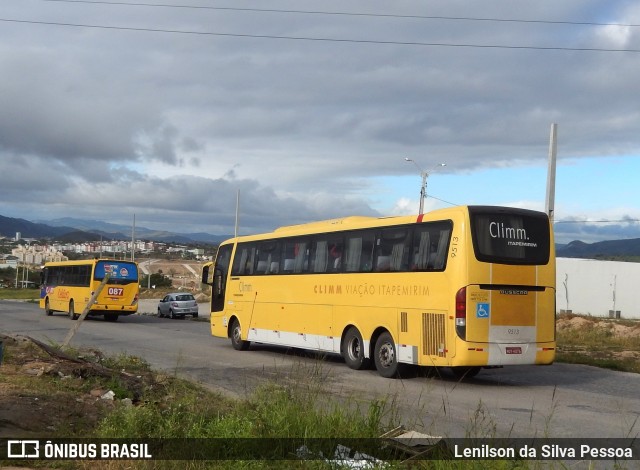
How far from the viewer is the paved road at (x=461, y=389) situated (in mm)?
10180

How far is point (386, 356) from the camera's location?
1658cm

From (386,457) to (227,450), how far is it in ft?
4.83

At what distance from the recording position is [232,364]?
1831 cm

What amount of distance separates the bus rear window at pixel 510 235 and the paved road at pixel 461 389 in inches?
95.5

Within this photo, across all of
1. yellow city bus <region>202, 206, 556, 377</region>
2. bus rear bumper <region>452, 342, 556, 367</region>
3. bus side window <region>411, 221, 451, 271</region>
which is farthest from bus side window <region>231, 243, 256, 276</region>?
bus rear bumper <region>452, 342, 556, 367</region>

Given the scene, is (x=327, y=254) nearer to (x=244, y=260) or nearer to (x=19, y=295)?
(x=244, y=260)

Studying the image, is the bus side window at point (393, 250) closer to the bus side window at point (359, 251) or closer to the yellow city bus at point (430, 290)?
the yellow city bus at point (430, 290)

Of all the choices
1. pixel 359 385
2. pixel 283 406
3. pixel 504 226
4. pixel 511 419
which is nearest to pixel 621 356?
pixel 504 226

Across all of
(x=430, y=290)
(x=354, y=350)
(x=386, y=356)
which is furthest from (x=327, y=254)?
(x=430, y=290)

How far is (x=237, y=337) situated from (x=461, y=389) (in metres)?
9.74

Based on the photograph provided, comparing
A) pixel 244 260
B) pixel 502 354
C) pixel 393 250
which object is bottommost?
pixel 502 354

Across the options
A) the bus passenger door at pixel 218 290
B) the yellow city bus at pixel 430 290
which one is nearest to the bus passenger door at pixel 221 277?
the bus passenger door at pixel 218 290

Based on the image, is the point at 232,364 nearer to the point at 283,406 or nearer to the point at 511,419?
the point at 511,419

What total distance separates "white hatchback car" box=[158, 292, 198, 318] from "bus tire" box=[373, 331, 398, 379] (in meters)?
30.5
